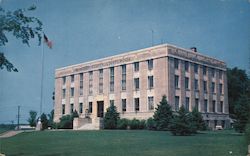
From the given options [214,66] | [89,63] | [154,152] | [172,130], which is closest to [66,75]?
[89,63]

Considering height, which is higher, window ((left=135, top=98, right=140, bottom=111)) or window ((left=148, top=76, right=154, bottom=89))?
window ((left=148, top=76, right=154, bottom=89))

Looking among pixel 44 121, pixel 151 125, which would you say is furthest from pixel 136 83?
pixel 44 121

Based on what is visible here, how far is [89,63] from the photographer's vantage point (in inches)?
1433

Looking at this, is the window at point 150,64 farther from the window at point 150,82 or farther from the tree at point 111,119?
the tree at point 111,119

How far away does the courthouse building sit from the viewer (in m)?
29.9

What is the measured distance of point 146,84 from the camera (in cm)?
3114

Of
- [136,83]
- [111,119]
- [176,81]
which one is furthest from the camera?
[136,83]

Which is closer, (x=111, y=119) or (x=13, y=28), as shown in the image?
(x=13, y=28)

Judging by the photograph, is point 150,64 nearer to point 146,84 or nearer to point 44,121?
point 146,84

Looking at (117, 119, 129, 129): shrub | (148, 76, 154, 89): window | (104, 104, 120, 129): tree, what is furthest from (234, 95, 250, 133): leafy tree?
(104, 104, 120, 129): tree

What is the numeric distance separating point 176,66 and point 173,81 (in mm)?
1428

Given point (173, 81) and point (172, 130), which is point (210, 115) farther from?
point (172, 130)

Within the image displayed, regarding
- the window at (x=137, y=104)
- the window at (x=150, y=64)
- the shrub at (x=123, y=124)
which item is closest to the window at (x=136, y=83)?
the window at (x=137, y=104)

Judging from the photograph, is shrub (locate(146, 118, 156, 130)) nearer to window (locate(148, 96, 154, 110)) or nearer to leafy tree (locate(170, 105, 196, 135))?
window (locate(148, 96, 154, 110))
